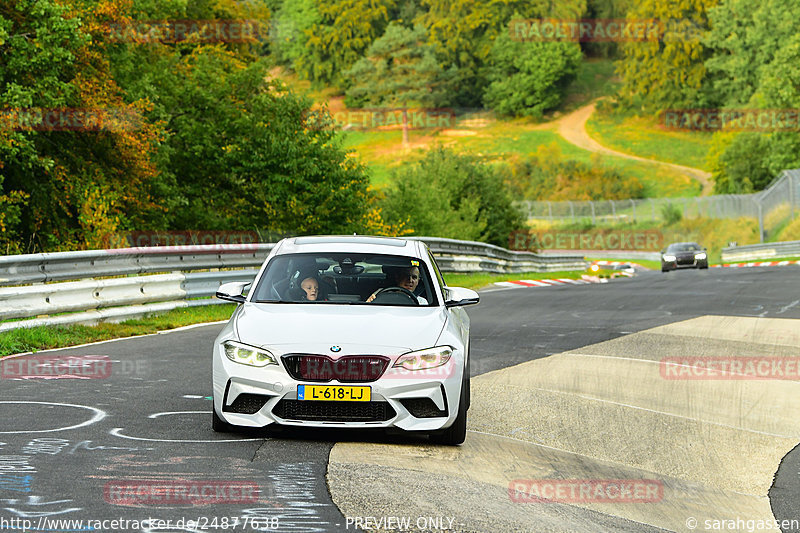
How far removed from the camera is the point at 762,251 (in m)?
55.7

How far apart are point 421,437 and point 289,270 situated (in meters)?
1.79

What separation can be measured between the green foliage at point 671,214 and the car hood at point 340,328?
73.1 meters

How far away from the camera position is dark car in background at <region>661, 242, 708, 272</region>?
46281 mm

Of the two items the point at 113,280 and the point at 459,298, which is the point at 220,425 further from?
the point at 113,280

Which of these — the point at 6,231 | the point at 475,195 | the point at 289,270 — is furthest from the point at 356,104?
the point at 289,270

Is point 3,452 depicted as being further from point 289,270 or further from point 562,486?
point 562,486

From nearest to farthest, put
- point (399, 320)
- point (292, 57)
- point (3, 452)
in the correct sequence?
point (3, 452), point (399, 320), point (292, 57)

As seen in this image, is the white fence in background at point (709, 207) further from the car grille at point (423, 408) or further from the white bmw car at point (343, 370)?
the car grille at point (423, 408)

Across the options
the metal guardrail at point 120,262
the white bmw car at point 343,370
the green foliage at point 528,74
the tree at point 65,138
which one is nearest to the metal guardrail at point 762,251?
the tree at point 65,138

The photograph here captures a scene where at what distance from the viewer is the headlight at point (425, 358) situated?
284 inches

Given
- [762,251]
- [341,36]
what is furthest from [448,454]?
[341,36]

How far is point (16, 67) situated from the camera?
24.2 meters

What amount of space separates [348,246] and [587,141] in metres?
125

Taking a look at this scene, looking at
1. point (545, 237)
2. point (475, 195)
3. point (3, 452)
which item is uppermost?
point (3, 452)
